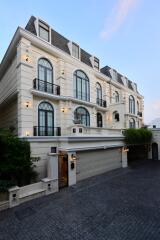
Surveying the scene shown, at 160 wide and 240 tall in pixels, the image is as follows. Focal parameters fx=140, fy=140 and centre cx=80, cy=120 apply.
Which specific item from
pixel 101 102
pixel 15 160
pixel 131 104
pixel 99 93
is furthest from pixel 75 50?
pixel 131 104

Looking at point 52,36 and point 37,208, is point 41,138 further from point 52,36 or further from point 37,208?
point 52,36

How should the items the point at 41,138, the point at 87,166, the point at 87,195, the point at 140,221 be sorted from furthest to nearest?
1. the point at 87,166
2. the point at 41,138
3. the point at 87,195
4. the point at 140,221

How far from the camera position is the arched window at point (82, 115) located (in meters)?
14.3

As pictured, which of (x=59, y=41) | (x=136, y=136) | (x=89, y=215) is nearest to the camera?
(x=89, y=215)

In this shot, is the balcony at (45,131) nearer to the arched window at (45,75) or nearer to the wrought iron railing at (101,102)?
the arched window at (45,75)

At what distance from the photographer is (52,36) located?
13.6 m

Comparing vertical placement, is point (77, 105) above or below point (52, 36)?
below

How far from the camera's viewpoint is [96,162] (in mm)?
11898

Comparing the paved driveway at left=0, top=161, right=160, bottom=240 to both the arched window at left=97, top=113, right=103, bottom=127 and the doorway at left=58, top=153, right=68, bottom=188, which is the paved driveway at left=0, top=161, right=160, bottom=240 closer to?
the doorway at left=58, top=153, right=68, bottom=188

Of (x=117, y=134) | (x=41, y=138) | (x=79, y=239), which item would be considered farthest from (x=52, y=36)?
(x=79, y=239)

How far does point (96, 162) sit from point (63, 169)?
336 centimetres

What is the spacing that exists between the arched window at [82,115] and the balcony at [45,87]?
284 cm

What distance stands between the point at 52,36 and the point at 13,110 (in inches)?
316

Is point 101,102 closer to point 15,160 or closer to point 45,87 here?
point 45,87
